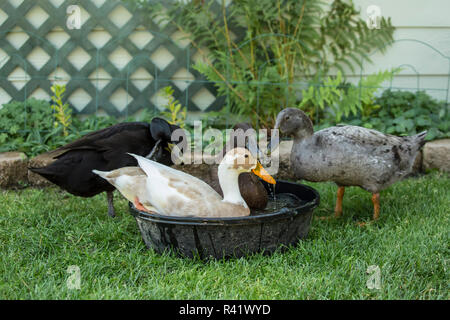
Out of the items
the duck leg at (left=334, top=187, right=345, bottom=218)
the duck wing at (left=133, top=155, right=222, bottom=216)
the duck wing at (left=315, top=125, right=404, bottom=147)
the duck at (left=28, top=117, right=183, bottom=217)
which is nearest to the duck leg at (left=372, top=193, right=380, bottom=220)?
the duck leg at (left=334, top=187, right=345, bottom=218)

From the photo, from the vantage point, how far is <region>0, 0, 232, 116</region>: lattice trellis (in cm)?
487

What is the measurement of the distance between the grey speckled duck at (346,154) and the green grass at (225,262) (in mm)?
318

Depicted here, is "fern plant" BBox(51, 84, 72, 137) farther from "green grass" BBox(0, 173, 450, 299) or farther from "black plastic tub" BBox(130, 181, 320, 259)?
"black plastic tub" BBox(130, 181, 320, 259)

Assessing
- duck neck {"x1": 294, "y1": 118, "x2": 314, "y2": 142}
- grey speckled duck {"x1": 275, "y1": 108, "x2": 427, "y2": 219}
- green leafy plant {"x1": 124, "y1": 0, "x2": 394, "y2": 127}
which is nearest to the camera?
grey speckled duck {"x1": 275, "y1": 108, "x2": 427, "y2": 219}

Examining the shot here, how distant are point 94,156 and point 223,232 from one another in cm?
122

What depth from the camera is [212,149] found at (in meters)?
4.36

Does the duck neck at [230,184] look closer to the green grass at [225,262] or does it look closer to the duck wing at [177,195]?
the duck wing at [177,195]

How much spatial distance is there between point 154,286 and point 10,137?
10.4ft

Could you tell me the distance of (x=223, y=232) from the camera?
7.58ft

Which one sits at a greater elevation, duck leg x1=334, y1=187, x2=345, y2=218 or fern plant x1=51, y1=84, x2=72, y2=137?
fern plant x1=51, y1=84, x2=72, y2=137

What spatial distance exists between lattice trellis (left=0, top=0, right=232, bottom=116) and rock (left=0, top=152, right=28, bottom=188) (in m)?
1.06

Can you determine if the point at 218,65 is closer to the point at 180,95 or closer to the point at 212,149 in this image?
the point at 180,95

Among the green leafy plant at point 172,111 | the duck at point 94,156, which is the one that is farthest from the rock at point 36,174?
the green leafy plant at point 172,111

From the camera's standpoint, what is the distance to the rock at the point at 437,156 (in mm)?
4262
